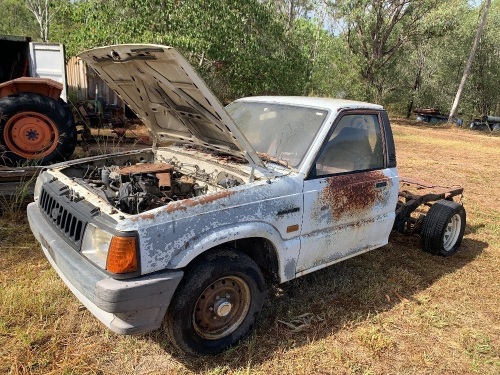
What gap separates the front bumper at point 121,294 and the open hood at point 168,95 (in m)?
1.17

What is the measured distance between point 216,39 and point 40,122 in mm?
6850

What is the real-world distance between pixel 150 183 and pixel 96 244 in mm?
880

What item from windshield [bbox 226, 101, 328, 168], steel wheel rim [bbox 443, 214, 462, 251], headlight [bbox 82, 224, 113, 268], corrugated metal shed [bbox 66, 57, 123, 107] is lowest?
steel wheel rim [bbox 443, 214, 462, 251]

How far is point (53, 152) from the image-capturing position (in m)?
5.39

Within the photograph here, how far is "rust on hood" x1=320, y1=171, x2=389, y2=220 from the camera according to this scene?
335 cm

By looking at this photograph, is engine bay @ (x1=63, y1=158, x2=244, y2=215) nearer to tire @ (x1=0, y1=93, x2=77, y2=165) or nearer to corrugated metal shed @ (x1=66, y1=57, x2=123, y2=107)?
tire @ (x1=0, y1=93, x2=77, y2=165)

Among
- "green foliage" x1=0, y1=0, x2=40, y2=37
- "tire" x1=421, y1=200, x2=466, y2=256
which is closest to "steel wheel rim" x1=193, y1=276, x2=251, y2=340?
"tire" x1=421, y1=200, x2=466, y2=256

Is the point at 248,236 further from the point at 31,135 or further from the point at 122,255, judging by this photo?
the point at 31,135

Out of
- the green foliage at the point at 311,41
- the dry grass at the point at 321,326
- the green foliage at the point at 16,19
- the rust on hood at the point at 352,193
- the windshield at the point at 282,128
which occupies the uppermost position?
the green foliage at the point at 16,19

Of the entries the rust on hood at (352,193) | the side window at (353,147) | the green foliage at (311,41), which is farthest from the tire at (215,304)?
the green foliage at (311,41)

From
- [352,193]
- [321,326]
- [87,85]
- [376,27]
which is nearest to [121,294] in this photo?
[321,326]

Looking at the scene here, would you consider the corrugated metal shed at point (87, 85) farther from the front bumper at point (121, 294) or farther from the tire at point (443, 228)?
the front bumper at point (121, 294)

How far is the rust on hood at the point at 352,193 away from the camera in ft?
11.0

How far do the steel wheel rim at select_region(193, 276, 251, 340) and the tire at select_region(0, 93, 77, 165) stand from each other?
12.1ft
